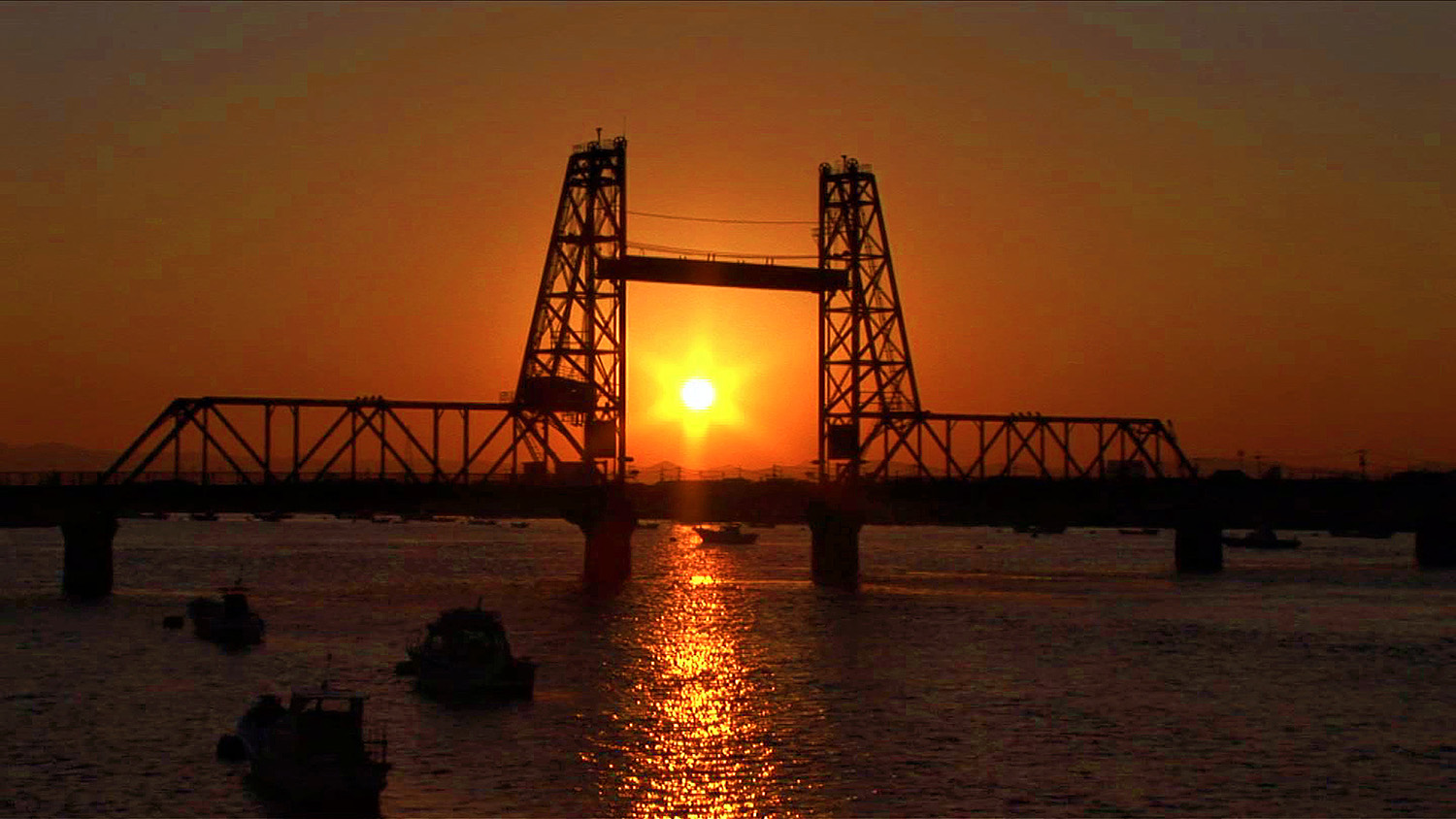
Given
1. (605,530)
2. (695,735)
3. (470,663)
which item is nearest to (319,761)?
(695,735)

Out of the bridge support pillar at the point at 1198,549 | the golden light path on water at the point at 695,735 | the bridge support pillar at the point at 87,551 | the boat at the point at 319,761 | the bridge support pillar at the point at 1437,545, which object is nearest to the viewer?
the boat at the point at 319,761

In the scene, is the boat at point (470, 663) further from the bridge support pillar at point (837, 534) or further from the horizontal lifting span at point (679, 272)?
the bridge support pillar at point (837, 534)

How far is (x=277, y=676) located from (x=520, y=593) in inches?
2212

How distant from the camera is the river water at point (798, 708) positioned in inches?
2120

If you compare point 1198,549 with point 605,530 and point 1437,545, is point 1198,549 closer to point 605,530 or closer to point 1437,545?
point 1437,545

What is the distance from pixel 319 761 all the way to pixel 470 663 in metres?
22.3

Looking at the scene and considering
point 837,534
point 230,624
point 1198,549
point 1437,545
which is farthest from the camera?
point 1437,545

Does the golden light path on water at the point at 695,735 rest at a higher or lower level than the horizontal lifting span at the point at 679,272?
lower

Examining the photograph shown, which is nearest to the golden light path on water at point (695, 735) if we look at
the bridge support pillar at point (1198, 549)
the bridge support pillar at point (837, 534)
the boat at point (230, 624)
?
the boat at point (230, 624)

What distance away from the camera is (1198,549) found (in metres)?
176

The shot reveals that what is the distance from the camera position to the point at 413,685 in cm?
7656

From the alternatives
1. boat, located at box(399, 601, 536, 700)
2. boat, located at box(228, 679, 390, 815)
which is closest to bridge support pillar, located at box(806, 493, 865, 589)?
boat, located at box(399, 601, 536, 700)

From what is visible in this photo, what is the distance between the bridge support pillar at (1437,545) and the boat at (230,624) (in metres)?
130

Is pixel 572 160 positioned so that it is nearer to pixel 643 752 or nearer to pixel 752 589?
pixel 752 589
